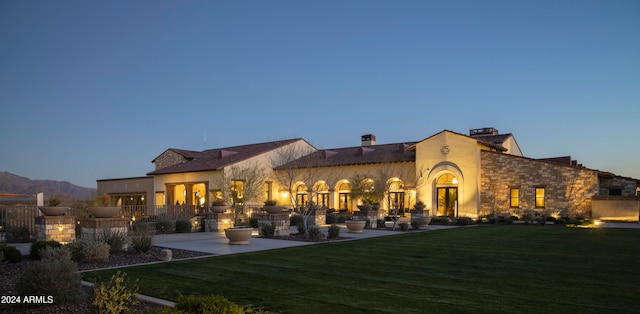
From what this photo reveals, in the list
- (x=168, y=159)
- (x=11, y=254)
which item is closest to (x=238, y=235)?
(x=11, y=254)

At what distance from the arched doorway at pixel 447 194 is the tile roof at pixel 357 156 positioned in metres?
3.09

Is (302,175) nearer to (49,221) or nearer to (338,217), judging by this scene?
(338,217)

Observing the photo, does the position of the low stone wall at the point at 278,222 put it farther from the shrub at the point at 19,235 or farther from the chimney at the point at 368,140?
the chimney at the point at 368,140

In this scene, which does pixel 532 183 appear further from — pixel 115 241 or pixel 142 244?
pixel 115 241

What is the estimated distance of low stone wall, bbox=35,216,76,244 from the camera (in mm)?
16859

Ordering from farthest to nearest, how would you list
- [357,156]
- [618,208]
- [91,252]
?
[357,156] → [618,208] → [91,252]

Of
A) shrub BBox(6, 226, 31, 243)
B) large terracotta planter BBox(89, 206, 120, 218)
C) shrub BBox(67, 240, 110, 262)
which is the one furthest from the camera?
shrub BBox(6, 226, 31, 243)

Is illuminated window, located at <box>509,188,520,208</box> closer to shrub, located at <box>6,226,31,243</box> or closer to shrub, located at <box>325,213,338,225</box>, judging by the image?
shrub, located at <box>325,213,338,225</box>

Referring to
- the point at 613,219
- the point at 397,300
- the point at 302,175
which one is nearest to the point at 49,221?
the point at 397,300

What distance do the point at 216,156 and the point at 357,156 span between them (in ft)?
46.8

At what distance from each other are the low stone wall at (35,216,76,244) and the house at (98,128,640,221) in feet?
37.6

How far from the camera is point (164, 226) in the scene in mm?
22844

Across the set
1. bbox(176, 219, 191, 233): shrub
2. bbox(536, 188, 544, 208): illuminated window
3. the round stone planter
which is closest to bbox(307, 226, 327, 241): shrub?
the round stone planter

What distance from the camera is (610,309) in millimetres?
7559
